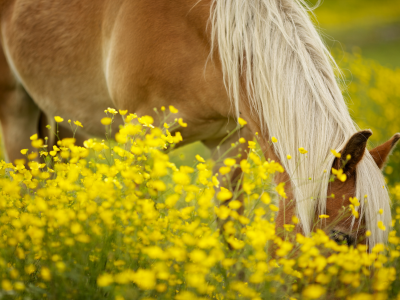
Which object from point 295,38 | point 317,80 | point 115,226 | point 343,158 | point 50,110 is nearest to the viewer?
point 115,226

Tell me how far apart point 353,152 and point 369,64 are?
522 centimetres

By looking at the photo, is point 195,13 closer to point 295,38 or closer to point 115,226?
point 295,38

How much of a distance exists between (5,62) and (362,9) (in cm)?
2936

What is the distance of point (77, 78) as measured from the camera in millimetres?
2670

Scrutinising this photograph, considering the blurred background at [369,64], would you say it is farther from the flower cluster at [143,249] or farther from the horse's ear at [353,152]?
the horse's ear at [353,152]

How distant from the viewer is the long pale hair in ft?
5.26

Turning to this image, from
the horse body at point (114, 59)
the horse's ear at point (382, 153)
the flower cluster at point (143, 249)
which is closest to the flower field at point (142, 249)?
the flower cluster at point (143, 249)

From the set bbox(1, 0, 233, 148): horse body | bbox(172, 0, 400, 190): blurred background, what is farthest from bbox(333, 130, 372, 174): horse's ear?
bbox(1, 0, 233, 148): horse body

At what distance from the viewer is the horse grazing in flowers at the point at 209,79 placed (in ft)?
5.33

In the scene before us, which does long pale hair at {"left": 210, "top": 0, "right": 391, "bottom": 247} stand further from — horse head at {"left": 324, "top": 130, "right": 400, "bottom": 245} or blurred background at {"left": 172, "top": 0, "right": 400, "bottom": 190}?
blurred background at {"left": 172, "top": 0, "right": 400, "bottom": 190}

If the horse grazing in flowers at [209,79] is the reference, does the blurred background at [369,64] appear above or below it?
below

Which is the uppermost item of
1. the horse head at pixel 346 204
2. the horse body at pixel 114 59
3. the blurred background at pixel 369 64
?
the horse body at pixel 114 59

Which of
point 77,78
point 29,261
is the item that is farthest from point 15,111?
point 29,261

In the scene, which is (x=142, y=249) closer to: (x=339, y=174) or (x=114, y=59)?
(x=339, y=174)
